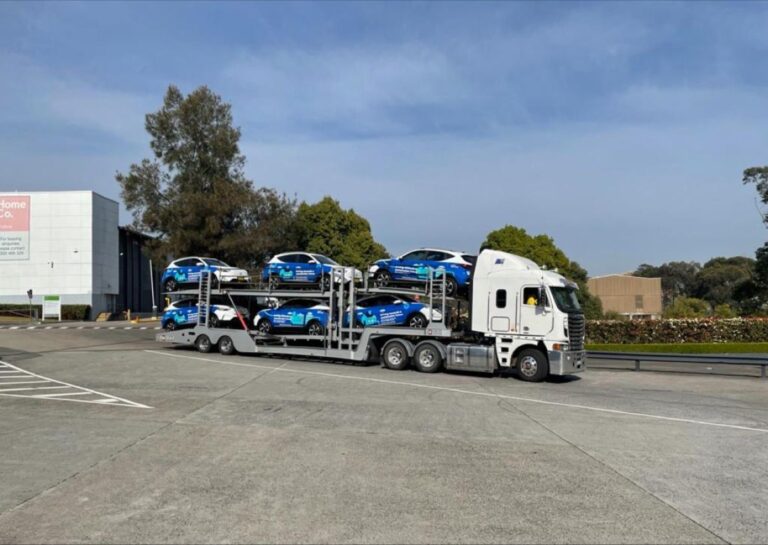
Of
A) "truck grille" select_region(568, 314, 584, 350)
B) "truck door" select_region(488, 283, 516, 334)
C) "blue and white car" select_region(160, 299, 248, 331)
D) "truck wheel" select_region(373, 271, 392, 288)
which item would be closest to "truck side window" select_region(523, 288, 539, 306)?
"truck door" select_region(488, 283, 516, 334)

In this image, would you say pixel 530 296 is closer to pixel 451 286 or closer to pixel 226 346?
pixel 451 286

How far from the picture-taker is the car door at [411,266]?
784 inches

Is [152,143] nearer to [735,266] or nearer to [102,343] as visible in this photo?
[102,343]

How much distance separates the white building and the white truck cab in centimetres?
4954

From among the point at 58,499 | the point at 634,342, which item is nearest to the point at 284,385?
the point at 58,499

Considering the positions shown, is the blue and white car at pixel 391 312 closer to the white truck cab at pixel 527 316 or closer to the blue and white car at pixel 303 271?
the blue and white car at pixel 303 271

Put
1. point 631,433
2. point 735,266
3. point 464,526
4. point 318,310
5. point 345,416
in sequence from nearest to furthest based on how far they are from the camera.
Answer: point 464,526 → point 631,433 → point 345,416 → point 318,310 → point 735,266

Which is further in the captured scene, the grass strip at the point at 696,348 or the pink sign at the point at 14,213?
the pink sign at the point at 14,213

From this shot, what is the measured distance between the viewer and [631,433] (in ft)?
33.0

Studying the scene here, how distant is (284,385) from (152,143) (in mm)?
42234

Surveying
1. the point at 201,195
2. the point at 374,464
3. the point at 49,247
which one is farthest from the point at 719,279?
the point at 374,464

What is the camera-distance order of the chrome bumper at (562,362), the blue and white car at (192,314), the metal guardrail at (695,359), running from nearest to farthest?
the chrome bumper at (562,362) < the metal guardrail at (695,359) < the blue and white car at (192,314)

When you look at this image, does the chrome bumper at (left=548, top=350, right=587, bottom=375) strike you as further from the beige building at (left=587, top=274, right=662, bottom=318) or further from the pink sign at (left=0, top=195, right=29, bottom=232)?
the beige building at (left=587, top=274, right=662, bottom=318)

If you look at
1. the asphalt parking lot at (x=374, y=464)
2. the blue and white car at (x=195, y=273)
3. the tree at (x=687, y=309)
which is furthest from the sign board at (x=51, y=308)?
the tree at (x=687, y=309)
